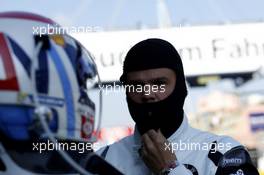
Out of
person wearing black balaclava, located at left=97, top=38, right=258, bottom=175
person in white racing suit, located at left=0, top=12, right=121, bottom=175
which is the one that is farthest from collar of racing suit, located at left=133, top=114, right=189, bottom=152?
person in white racing suit, located at left=0, top=12, right=121, bottom=175

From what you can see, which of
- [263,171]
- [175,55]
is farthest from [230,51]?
[175,55]

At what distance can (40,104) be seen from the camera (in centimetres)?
98

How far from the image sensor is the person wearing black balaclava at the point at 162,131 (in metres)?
1.20

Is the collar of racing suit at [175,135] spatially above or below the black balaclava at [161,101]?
below

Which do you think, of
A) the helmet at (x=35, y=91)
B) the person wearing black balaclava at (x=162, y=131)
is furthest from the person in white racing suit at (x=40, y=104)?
the person wearing black balaclava at (x=162, y=131)

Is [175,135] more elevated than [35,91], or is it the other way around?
[35,91]

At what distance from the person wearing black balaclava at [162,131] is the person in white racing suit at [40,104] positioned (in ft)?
0.59

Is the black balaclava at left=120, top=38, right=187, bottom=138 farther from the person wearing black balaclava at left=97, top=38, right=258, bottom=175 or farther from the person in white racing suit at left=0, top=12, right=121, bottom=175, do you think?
the person in white racing suit at left=0, top=12, right=121, bottom=175

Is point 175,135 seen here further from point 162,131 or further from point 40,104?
point 40,104

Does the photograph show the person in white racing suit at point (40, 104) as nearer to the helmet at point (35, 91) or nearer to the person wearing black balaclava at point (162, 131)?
the helmet at point (35, 91)

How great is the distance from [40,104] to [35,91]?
0.07 ft

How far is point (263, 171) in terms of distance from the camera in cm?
589

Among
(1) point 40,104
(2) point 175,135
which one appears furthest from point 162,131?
(1) point 40,104

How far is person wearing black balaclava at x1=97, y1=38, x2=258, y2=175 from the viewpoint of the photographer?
47.4 inches
